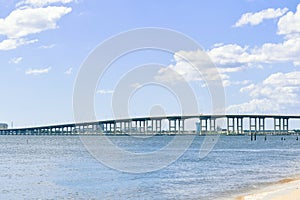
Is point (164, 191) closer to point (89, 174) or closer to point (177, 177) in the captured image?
point (177, 177)

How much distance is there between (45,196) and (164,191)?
31.0 feet

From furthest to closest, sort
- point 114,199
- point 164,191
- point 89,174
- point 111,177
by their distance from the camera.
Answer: point 89,174, point 111,177, point 164,191, point 114,199

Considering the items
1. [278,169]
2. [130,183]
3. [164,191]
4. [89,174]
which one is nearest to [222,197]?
[164,191]

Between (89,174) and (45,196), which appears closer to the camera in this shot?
(45,196)

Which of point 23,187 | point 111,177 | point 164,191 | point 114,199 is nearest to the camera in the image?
point 114,199

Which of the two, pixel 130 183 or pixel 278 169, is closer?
pixel 130 183

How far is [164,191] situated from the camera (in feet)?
134

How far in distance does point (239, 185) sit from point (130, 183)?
9.86 metres

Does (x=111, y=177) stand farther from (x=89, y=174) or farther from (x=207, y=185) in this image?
(x=207, y=185)

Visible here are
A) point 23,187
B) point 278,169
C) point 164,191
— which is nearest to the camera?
point 164,191

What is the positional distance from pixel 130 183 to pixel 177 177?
25.0 feet

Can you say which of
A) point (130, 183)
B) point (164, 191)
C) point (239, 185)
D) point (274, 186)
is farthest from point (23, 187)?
point (274, 186)

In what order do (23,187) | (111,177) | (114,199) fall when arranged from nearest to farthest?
(114,199)
(23,187)
(111,177)

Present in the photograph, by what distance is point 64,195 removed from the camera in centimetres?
3859
